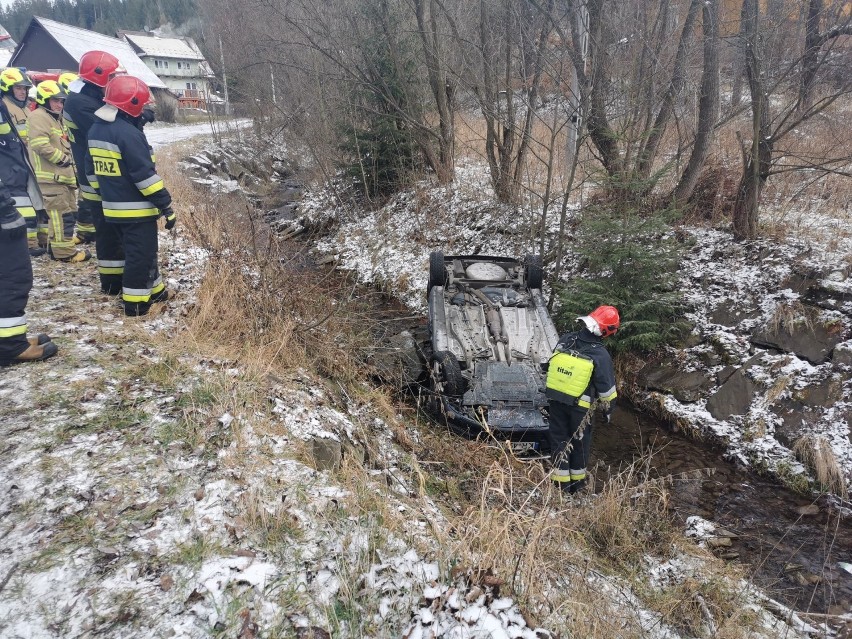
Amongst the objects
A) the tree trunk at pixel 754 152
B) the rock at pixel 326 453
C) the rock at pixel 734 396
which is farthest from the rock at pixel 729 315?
the rock at pixel 326 453

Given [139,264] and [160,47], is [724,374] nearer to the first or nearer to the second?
[139,264]

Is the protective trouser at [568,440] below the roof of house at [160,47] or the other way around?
below

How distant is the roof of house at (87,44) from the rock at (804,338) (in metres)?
27.4

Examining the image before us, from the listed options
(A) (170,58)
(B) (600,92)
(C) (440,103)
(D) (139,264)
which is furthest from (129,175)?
(A) (170,58)

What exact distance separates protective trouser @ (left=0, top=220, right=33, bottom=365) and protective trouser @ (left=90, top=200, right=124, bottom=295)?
113 cm

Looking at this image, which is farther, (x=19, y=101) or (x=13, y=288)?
(x=19, y=101)

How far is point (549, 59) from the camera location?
760cm

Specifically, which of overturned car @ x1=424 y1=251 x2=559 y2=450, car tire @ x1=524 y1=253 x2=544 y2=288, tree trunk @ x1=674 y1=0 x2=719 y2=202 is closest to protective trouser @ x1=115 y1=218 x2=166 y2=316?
overturned car @ x1=424 y1=251 x2=559 y2=450

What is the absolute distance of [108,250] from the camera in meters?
4.89

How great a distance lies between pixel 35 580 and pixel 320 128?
13624 mm

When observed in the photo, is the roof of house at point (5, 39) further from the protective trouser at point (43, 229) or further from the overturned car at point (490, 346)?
the overturned car at point (490, 346)

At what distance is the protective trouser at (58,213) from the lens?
5.67m

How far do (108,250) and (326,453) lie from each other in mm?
3267

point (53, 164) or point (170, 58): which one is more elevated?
point (170, 58)
